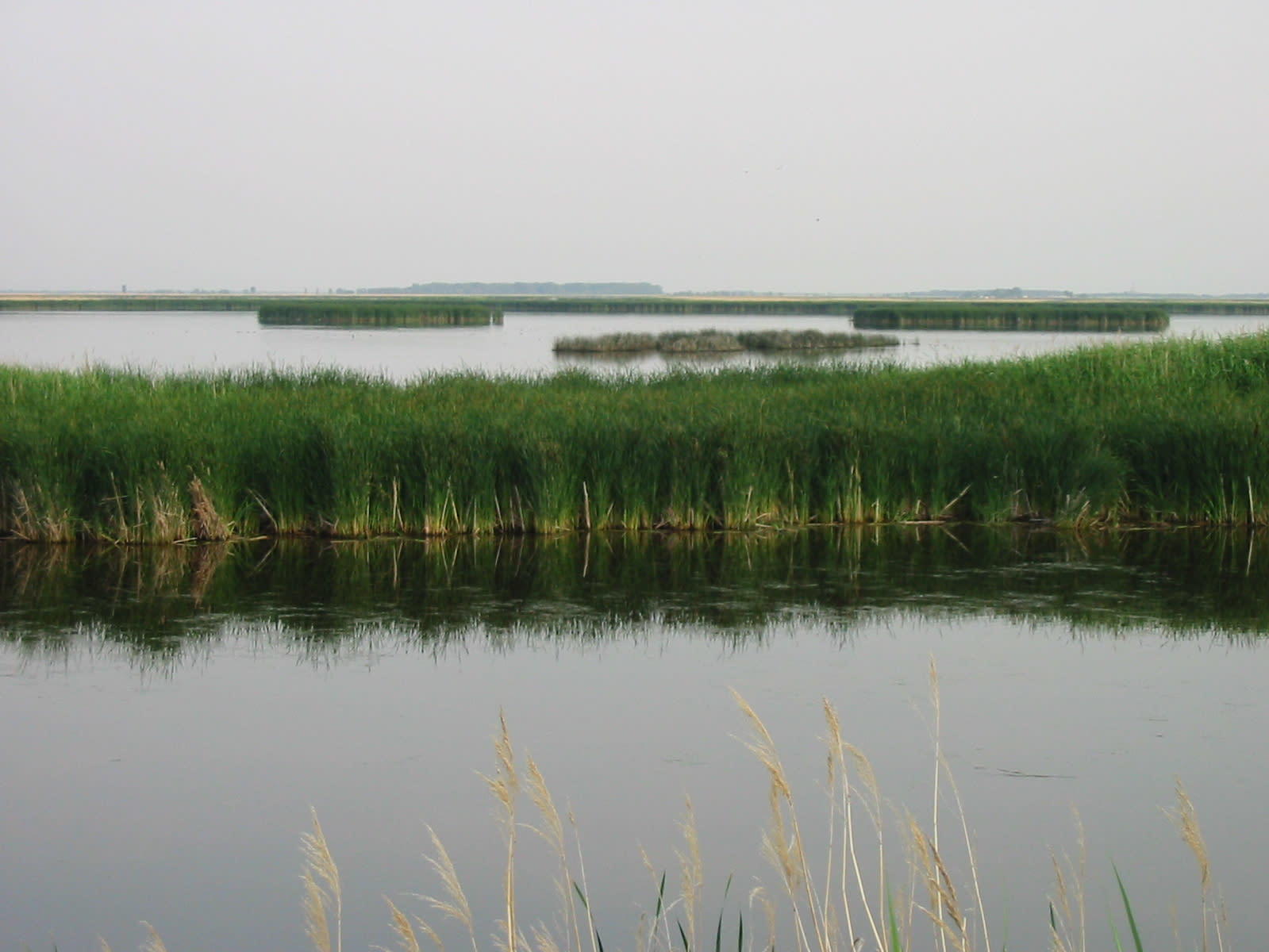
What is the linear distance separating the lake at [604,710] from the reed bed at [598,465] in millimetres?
355

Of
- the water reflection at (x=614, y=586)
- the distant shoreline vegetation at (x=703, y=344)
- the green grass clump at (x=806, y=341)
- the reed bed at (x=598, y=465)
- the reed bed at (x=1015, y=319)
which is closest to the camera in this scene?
the water reflection at (x=614, y=586)

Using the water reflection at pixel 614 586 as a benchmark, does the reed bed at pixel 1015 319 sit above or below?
above

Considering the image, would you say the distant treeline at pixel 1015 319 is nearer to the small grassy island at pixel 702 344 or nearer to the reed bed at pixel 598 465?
the small grassy island at pixel 702 344

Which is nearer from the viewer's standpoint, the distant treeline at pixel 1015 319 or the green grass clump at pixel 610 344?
the green grass clump at pixel 610 344

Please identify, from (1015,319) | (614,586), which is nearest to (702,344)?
(1015,319)

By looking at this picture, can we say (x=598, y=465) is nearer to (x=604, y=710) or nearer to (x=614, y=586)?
(x=614, y=586)

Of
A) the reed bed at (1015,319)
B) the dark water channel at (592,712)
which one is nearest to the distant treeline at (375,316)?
the reed bed at (1015,319)

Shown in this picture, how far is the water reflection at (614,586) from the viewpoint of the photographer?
8.07m

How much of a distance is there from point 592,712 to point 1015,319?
53.3 m

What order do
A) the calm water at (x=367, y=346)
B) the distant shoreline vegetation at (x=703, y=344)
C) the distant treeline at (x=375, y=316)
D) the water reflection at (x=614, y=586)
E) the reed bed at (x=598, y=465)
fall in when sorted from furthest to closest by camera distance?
the distant treeline at (x=375, y=316) → the distant shoreline vegetation at (x=703, y=344) → the calm water at (x=367, y=346) → the reed bed at (x=598, y=465) → the water reflection at (x=614, y=586)

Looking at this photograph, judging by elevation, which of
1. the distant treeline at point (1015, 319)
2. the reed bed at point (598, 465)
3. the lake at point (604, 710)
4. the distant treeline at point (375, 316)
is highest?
the distant treeline at point (375, 316)

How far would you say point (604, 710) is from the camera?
645 cm

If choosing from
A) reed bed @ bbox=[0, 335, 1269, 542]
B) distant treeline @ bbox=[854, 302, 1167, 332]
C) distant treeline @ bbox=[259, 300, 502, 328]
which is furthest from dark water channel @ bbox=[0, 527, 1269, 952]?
distant treeline @ bbox=[259, 300, 502, 328]

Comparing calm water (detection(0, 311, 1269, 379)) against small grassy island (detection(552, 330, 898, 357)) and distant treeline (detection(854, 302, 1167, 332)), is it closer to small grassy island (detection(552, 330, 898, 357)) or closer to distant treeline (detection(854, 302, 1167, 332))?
small grassy island (detection(552, 330, 898, 357))
